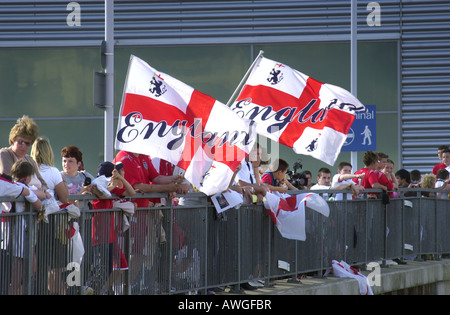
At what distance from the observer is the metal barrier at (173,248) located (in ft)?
23.2

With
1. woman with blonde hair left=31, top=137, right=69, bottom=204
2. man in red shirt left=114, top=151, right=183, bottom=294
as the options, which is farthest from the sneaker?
woman with blonde hair left=31, top=137, right=69, bottom=204

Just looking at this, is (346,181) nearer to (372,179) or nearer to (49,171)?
(372,179)

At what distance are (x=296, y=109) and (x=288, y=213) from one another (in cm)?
212

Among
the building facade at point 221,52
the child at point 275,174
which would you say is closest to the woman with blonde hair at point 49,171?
the child at point 275,174

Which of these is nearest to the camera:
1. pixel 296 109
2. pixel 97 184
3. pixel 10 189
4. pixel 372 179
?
pixel 10 189

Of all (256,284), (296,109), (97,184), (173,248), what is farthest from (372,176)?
(97,184)

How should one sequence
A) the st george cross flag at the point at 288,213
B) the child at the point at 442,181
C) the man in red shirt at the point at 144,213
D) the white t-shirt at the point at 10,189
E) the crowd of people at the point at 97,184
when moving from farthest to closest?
the child at the point at 442,181
the st george cross flag at the point at 288,213
the man in red shirt at the point at 144,213
the crowd of people at the point at 97,184
the white t-shirt at the point at 10,189

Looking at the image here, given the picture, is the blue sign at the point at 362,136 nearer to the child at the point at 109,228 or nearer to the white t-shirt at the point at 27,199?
the child at the point at 109,228

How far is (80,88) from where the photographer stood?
22469mm

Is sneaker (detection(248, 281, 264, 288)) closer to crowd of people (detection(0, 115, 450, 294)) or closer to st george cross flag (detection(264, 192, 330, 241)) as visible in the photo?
st george cross flag (detection(264, 192, 330, 241))

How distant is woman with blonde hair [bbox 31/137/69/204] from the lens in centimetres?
764

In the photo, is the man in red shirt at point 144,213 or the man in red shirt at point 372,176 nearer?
the man in red shirt at point 144,213

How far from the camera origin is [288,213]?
Answer: 1061 cm

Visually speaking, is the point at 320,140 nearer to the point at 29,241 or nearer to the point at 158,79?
the point at 158,79
